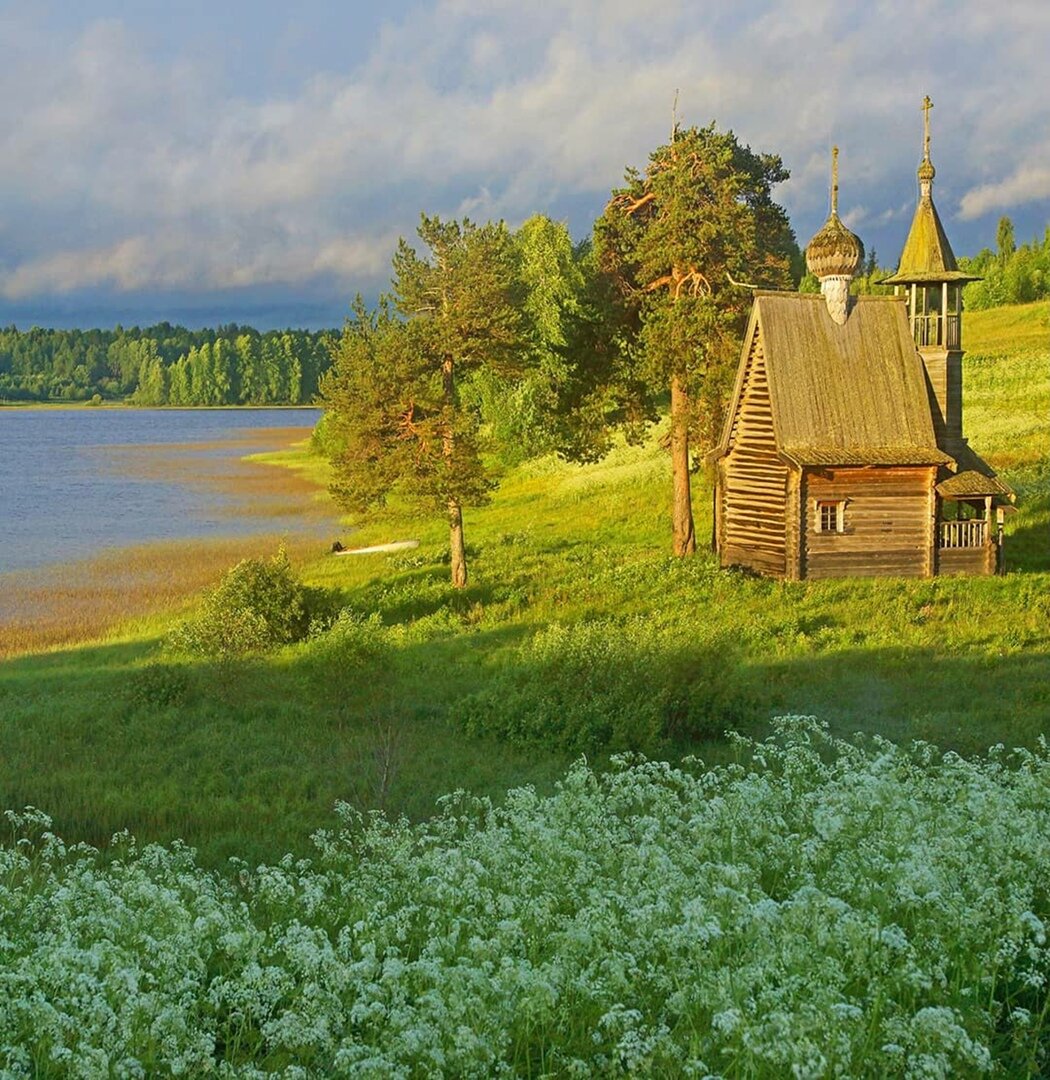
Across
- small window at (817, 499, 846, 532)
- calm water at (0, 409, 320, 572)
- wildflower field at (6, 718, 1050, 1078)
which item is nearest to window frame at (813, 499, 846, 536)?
small window at (817, 499, 846, 532)

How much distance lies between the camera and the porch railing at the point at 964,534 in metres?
30.8

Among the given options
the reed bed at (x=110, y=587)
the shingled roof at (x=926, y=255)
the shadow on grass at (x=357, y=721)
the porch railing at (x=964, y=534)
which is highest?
the shingled roof at (x=926, y=255)

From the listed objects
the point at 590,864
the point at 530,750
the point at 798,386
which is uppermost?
the point at 798,386

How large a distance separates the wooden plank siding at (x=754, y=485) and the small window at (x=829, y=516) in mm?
886

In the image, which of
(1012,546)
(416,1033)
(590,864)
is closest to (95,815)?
(590,864)

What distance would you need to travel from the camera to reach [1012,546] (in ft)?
113

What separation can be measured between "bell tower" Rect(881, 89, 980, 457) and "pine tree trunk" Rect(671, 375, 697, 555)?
6.38 meters

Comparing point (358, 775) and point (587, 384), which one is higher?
point (587, 384)

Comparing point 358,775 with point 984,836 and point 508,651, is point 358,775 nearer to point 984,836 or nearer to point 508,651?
point 508,651

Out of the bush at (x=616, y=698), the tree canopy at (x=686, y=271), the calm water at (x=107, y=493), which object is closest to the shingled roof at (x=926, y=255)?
the tree canopy at (x=686, y=271)

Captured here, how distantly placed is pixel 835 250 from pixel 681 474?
7.31m

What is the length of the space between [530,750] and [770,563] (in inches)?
592

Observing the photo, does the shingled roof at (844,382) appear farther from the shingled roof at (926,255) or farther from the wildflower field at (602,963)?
the wildflower field at (602,963)

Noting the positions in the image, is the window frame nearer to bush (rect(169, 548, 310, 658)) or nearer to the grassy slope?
the grassy slope
